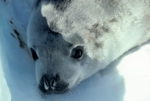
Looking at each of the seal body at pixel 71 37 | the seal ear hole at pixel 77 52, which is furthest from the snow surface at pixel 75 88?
the seal ear hole at pixel 77 52

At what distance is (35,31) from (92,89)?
85 centimetres

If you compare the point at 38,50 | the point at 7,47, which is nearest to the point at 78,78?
the point at 38,50

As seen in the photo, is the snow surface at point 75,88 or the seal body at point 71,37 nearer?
the seal body at point 71,37

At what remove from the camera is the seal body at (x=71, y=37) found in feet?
10.2

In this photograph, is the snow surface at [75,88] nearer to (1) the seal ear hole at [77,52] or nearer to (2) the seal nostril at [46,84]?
(2) the seal nostril at [46,84]

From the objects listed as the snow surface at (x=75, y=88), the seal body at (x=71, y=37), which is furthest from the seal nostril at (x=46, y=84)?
the snow surface at (x=75, y=88)

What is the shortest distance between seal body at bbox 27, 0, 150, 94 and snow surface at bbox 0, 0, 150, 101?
13.2 inches

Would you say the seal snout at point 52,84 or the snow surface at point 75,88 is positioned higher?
the seal snout at point 52,84

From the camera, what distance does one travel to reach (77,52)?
3182mm

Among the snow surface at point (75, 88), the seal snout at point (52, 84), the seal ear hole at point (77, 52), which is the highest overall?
the seal ear hole at point (77, 52)

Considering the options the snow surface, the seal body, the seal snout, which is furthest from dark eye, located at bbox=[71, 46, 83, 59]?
the snow surface

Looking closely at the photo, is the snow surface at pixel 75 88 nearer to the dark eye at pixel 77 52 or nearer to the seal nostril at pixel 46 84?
the seal nostril at pixel 46 84

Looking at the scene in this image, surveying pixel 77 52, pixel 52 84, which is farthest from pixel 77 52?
pixel 52 84

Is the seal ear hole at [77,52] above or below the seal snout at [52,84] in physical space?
above
